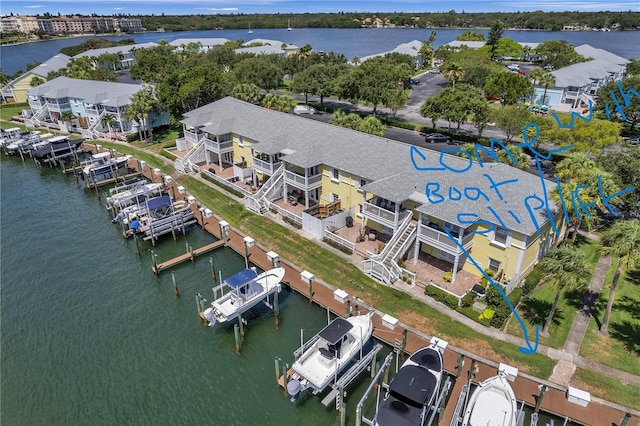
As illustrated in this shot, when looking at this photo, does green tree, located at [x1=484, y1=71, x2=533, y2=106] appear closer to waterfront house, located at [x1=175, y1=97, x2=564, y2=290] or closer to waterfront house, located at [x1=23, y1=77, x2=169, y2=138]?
waterfront house, located at [x1=175, y1=97, x2=564, y2=290]

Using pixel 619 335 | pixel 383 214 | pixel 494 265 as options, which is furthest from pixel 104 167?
pixel 619 335

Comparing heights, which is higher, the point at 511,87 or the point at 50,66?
the point at 511,87

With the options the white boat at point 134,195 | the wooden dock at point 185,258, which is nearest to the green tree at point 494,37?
the white boat at point 134,195

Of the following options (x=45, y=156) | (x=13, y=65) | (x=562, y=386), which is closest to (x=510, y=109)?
(x=562, y=386)

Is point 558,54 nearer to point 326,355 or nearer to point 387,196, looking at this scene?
point 387,196

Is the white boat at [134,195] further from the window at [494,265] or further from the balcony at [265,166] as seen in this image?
the window at [494,265]

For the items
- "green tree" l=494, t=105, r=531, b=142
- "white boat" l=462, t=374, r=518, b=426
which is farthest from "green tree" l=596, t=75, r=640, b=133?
"white boat" l=462, t=374, r=518, b=426

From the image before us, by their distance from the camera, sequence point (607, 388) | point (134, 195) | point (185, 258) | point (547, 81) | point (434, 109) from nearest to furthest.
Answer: point (607, 388)
point (185, 258)
point (134, 195)
point (434, 109)
point (547, 81)
